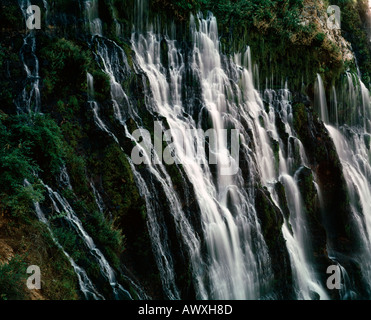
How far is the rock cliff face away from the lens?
7648 mm

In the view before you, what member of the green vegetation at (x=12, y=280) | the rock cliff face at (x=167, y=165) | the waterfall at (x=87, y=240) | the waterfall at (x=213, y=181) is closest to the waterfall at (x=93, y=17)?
the rock cliff face at (x=167, y=165)

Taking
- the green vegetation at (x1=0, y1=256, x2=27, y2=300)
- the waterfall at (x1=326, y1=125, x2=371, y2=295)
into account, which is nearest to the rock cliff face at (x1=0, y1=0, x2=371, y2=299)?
the green vegetation at (x1=0, y1=256, x2=27, y2=300)

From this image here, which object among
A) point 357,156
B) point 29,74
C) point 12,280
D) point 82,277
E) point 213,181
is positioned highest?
point 29,74

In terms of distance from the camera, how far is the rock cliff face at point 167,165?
765 cm

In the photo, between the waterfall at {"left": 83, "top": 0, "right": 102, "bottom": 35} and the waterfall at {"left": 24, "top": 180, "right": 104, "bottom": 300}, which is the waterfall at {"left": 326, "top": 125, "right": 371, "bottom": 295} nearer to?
the waterfall at {"left": 24, "top": 180, "right": 104, "bottom": 300}

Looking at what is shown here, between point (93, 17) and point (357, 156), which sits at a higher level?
point (93, 17)

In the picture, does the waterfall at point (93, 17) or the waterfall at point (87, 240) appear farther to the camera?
the waterfall at point (93, 17)

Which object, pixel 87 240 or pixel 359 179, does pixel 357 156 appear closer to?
pixel 359 179

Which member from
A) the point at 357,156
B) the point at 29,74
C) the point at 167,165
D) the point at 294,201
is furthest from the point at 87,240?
the point at 357,156

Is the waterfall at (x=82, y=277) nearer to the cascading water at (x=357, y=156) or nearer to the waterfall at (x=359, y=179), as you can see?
the cascading water at (x=357, y=156)

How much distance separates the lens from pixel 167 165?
10688mm
